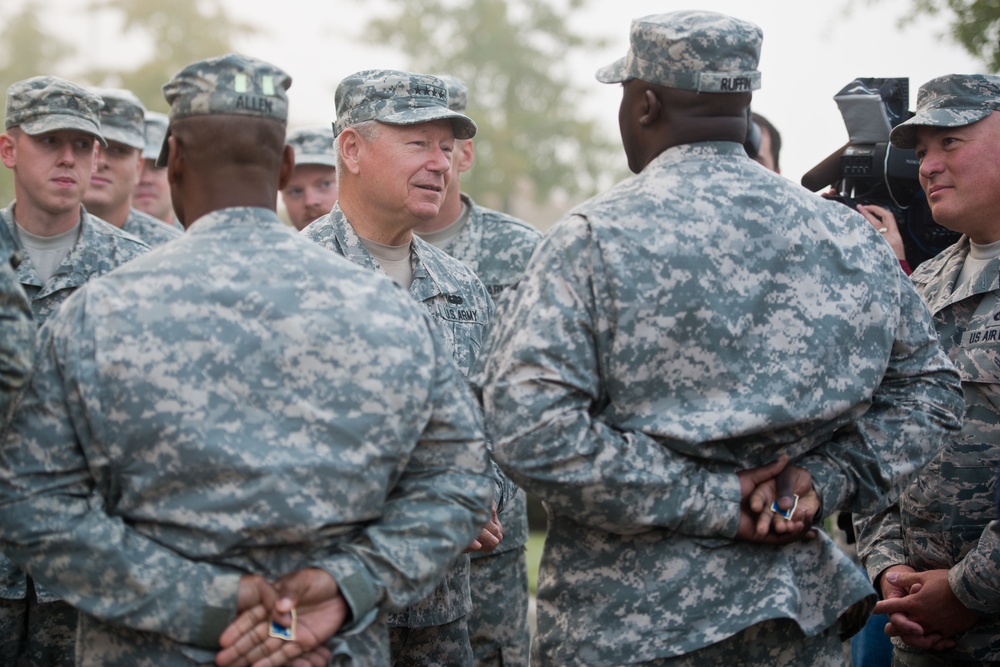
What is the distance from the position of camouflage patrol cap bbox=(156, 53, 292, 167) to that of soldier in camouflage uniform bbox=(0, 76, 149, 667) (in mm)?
1981

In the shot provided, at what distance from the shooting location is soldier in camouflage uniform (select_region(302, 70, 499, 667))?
13.6 ft

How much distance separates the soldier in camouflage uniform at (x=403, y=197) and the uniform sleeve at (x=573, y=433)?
1286 millimetres

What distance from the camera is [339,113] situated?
4.46 m

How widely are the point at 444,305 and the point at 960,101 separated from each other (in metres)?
1.92

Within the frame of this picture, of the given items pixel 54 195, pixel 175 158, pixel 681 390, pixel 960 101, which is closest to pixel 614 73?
pixel 681 390

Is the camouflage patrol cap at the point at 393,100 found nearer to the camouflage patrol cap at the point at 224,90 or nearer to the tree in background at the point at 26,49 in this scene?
the camouflage patrol cap at the point at 224,90

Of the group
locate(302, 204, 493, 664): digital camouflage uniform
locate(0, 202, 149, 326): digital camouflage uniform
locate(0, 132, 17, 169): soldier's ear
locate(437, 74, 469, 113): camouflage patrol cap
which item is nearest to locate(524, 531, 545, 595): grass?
locate(437, 74, 469, 113): camouflage patrol cap

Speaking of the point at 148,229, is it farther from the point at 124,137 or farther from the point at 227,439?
the point at 227,439

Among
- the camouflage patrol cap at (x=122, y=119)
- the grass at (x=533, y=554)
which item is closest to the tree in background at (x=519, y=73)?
the grass at (x=533, y=554)

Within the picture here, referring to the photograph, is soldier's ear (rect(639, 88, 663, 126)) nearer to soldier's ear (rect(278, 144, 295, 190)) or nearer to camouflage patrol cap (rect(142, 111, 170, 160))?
soldier's ear (rect(278, 144, 295, 190))

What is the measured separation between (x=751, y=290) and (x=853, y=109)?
2249 millimetres

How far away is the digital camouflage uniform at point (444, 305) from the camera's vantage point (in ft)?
12.7

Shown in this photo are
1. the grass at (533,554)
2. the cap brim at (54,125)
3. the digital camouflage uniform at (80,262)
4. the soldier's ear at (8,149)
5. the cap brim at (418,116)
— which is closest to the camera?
the cap brim at (418,116)

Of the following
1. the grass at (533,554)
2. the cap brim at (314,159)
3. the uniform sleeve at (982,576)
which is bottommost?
the grass at (533,554)
